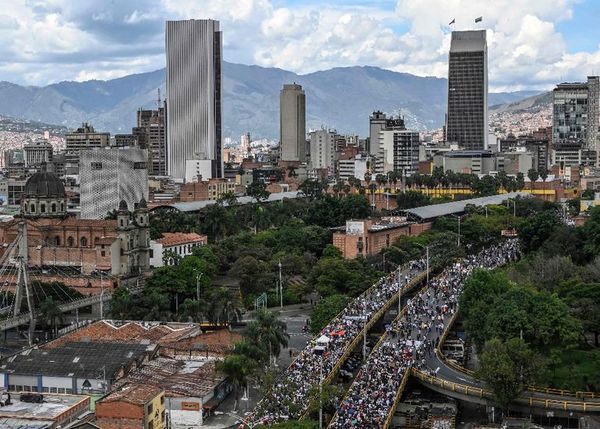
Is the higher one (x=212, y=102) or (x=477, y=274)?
(x=212, y=102)

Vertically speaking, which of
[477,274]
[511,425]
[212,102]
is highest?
[212,102]

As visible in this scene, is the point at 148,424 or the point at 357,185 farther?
the point at 357,185

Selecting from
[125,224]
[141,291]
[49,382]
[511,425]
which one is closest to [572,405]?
[511,425]

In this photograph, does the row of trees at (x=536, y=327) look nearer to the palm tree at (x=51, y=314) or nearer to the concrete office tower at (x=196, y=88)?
the palm tree at (x=51, y=314)

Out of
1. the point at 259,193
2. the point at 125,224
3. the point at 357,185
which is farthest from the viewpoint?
the point at 357,185

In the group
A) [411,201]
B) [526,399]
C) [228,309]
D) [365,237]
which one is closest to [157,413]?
[526,399]

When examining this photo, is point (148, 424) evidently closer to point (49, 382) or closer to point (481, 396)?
point (49, 382)

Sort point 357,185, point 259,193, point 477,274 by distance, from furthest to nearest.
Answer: point 357,185
point 259,193
point 477,274
